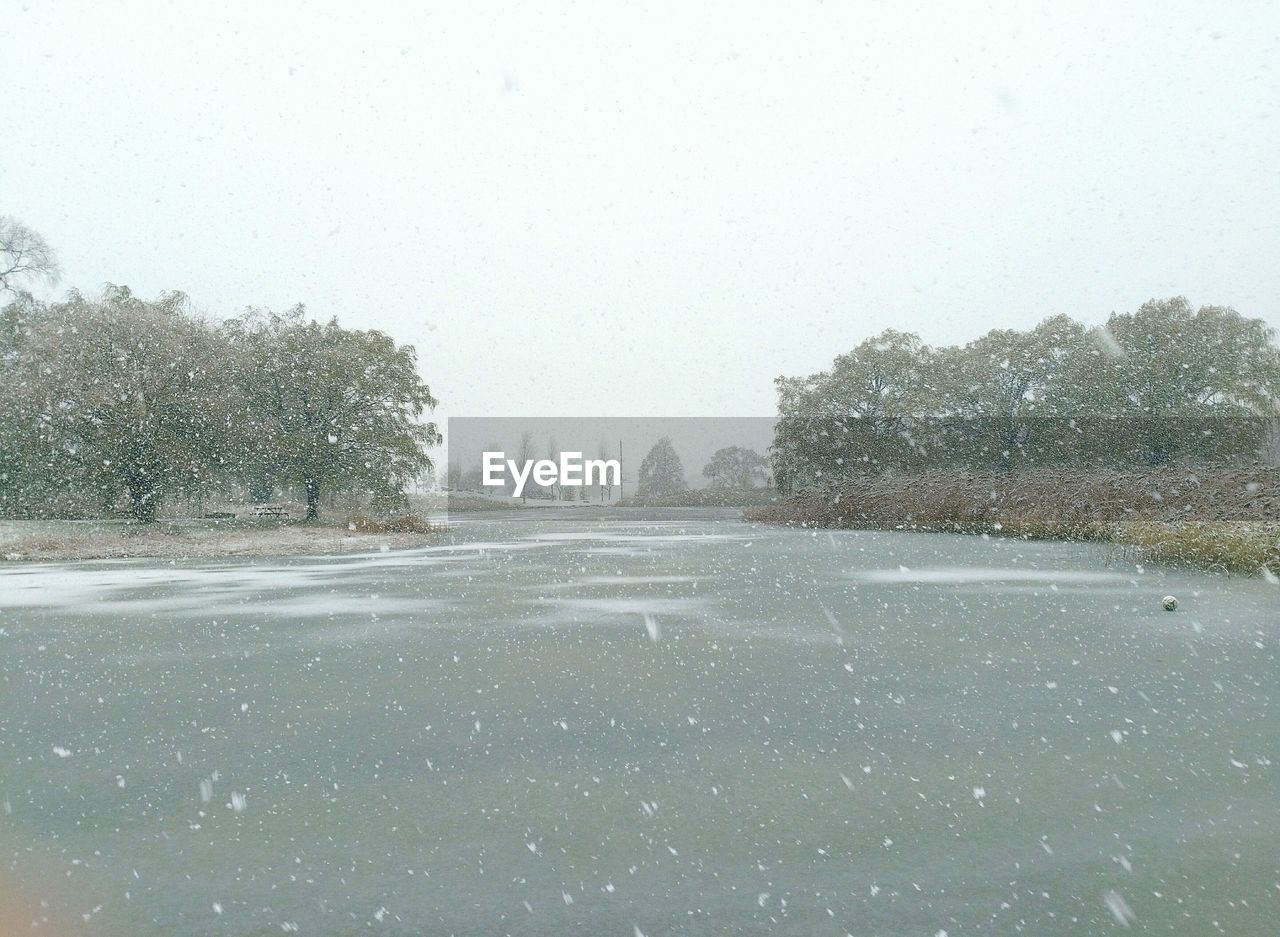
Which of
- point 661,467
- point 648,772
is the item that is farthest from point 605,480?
point 648,772

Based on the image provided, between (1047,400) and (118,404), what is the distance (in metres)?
49.3

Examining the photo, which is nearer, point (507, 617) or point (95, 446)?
point (507, 617)

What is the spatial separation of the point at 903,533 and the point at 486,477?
Result: 8624cm

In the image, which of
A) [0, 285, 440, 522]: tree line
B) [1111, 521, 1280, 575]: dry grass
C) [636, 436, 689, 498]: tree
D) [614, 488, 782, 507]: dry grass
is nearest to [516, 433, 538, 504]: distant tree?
[636, 436, 689, 498]: tree

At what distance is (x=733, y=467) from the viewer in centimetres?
10700

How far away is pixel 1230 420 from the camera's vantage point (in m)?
51.0

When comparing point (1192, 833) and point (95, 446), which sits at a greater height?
point (95, 446)

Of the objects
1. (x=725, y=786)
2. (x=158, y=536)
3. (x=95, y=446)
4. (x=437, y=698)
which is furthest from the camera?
(x=95, y=446)

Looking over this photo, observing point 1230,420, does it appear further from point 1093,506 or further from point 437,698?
point 437,698

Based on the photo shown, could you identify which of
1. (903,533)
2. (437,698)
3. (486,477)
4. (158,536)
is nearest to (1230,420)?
(903,533)

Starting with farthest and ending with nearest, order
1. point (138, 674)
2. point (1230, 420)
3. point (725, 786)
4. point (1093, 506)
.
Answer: point (1230, 420) → point (1093, 506) → point (138, 674) → point (725, 786)

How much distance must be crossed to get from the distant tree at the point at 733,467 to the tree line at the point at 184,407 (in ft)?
223

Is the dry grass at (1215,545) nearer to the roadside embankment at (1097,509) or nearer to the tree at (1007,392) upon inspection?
the roadside embankment at (1097,509)

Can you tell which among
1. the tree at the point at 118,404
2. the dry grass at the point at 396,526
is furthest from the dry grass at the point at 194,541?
the tree at the point at 118,404
